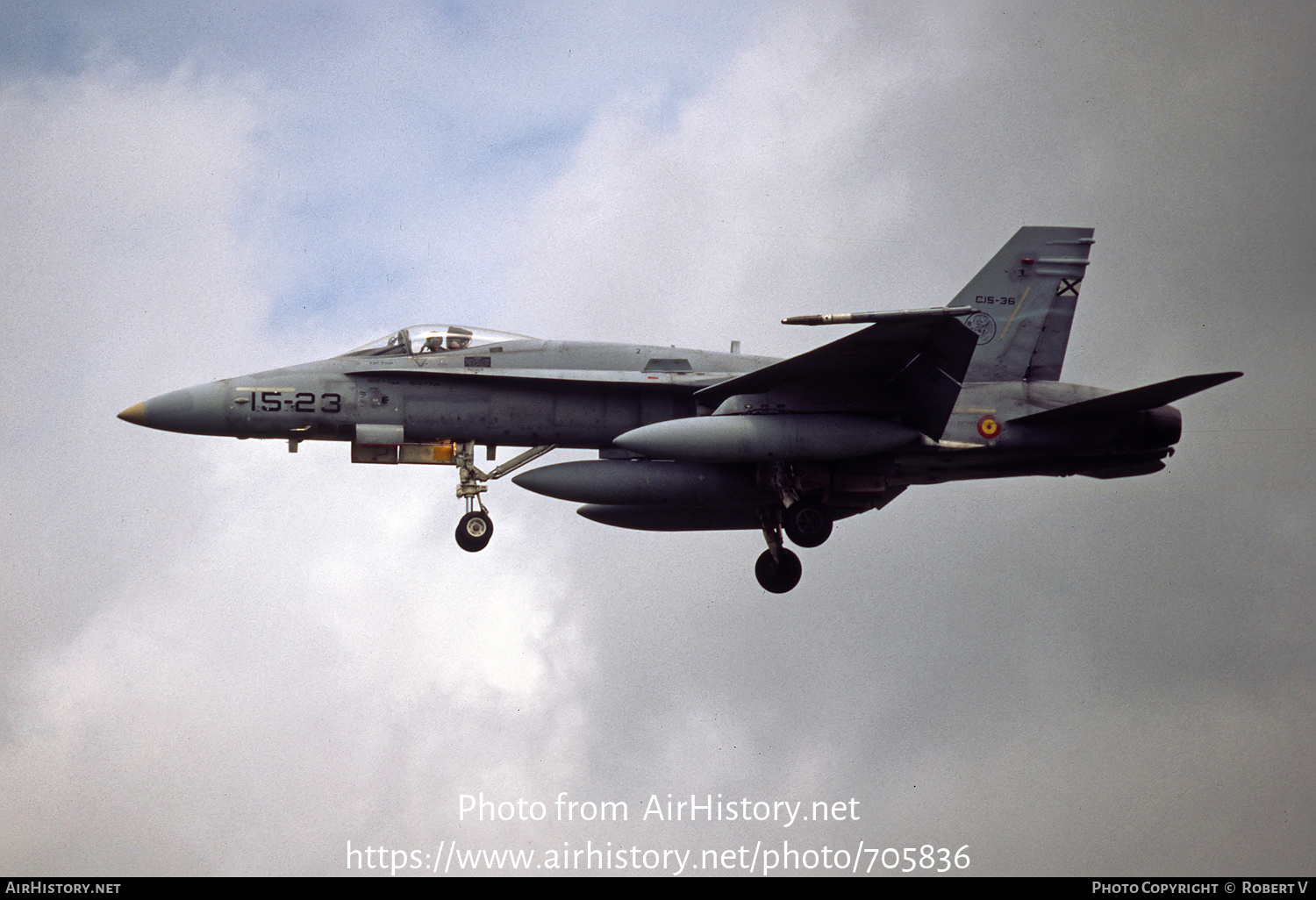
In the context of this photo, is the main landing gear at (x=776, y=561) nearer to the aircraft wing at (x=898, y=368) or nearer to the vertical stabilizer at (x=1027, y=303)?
the aircraft wing at (x=898, y=368)

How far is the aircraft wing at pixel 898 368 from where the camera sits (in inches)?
802

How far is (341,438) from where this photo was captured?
21703mm

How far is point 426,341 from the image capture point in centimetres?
2225

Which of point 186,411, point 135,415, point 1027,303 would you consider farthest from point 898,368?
point 135,415

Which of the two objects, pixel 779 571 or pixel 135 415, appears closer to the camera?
pixel 135 415

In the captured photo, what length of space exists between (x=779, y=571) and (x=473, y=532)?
16.6 ft

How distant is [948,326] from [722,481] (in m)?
4.22

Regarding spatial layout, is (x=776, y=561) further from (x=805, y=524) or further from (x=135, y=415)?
(x=135, y=415)

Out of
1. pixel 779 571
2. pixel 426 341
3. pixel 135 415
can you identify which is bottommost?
pixel 779 571

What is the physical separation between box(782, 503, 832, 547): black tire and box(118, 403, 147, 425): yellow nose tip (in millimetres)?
9220

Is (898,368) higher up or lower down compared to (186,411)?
higher up
